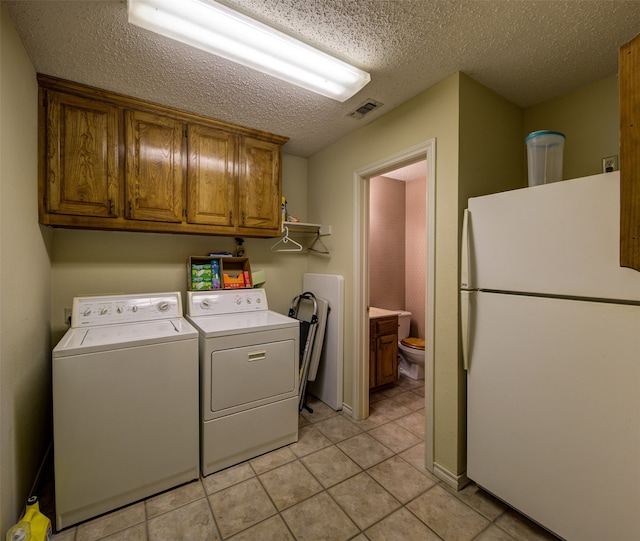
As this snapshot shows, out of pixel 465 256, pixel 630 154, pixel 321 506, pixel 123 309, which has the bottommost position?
pixel 321 506

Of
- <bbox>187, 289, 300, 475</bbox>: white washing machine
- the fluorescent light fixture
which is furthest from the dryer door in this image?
the fluorescent light fixture

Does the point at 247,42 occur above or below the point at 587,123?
above

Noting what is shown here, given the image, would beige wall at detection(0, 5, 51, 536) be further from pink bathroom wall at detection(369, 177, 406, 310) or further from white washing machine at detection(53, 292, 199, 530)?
pink bathroom wall at detection(369, 177, 406, 310)

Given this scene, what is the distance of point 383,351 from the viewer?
3.18 meters

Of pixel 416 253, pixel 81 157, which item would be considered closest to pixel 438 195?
pixel 416 253

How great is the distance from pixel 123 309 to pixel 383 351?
7.82 feet

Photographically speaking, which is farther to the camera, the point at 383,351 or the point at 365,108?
the point at 383,351

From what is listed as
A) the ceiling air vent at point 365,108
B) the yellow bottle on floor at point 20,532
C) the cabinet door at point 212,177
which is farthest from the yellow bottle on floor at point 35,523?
the ceiling air vent at point 365,108

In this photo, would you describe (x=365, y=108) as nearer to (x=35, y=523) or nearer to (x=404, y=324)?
(x=404, y=324)

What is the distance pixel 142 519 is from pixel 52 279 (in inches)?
66.2

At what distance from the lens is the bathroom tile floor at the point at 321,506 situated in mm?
1510

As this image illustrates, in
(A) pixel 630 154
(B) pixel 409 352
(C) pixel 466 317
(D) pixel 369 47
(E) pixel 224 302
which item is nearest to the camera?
(A) pixel 630 154

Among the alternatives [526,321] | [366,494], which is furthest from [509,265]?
[366,494]

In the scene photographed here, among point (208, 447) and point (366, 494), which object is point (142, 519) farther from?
point (366, 494)
